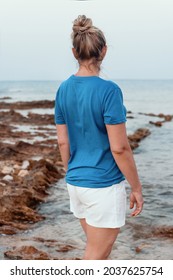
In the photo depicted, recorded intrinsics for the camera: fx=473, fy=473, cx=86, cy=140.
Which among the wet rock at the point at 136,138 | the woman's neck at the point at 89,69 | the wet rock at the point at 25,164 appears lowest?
the wet rock at the point at 136,138

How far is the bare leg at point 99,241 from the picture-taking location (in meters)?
2.99

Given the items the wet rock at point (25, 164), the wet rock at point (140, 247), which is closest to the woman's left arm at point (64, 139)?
the wet rock at point (140, 247)

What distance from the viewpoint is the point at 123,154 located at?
286 cm

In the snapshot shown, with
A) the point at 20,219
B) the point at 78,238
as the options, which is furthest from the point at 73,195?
the point at 20,219

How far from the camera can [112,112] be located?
2.77 meters

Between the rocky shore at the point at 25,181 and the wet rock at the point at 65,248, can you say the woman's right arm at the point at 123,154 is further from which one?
the wet rock at the point at 65,248

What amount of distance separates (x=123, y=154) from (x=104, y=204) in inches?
13.3

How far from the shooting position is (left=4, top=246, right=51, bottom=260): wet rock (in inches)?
212

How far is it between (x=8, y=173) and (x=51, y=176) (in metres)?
0.97

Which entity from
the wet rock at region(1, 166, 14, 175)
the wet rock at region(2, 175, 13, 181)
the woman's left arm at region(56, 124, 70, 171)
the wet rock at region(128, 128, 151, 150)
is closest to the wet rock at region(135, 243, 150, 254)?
the woman's left arm at region(56, 124, 70, 171)

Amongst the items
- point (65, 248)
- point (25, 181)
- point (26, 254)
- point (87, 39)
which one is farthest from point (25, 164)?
point (87, 39)

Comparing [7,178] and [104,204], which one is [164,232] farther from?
[7,178]

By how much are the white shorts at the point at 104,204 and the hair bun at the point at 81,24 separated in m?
0.96
